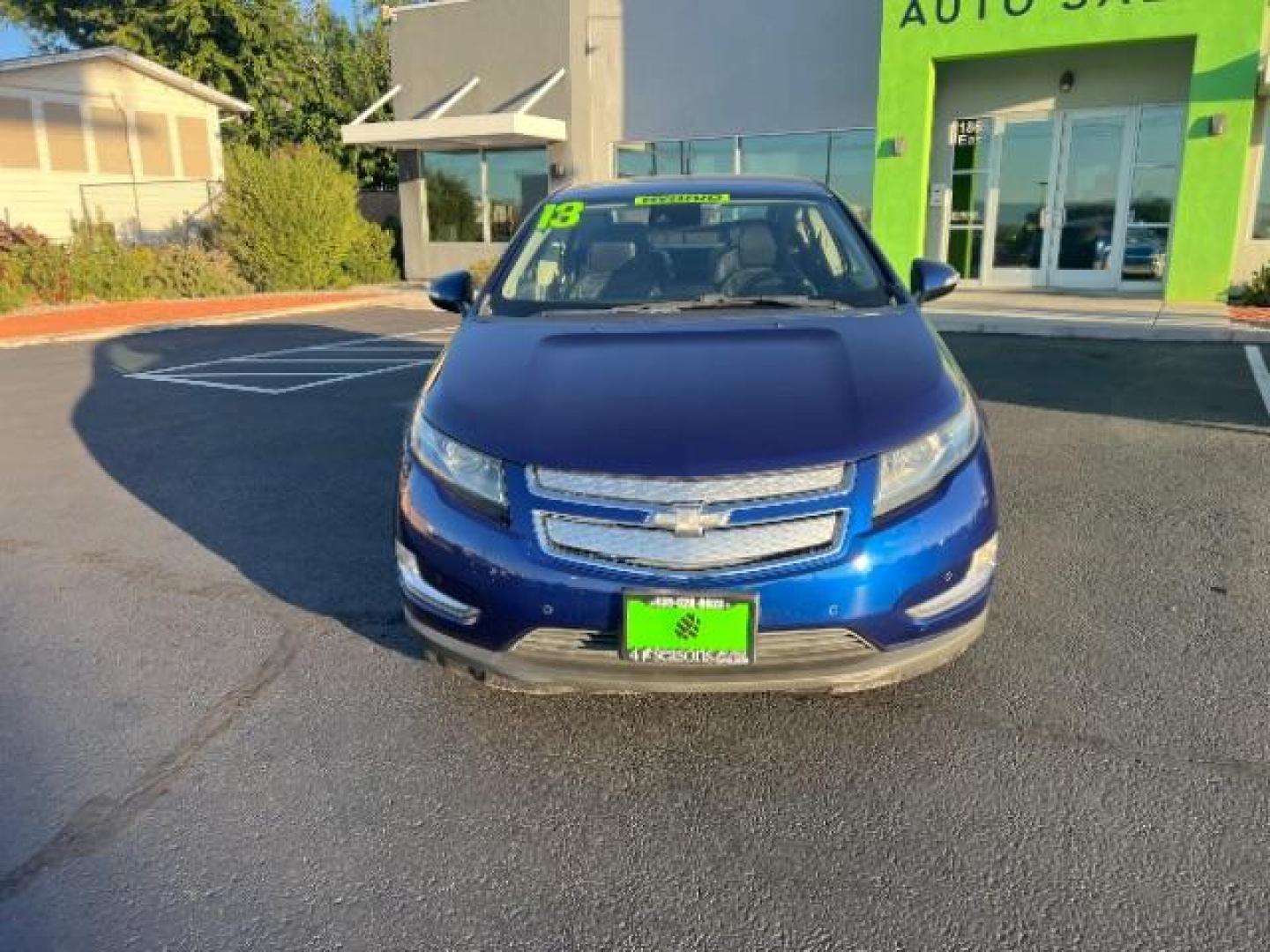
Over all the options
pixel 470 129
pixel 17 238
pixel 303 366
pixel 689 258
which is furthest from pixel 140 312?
pixel 689 258

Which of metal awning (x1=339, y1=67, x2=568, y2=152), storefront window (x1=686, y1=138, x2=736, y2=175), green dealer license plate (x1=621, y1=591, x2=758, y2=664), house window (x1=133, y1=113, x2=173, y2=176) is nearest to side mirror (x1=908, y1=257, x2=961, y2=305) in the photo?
green dealer license plate (x1=621, y1=591, x2=758, y2=664)

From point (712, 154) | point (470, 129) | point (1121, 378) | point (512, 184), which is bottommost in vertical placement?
point (1121, 378)

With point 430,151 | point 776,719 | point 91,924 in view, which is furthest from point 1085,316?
point 430,151

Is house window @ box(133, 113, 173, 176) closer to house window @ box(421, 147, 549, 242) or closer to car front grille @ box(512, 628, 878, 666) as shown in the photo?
house window @ box(421, 147, 549, 242)

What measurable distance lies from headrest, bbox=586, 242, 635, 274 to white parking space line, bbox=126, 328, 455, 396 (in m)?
5.44

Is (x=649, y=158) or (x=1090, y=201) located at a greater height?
(x=649, y=158)

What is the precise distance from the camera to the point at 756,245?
3869 millimetres

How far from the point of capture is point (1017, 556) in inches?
161

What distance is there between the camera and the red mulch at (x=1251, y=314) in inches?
426

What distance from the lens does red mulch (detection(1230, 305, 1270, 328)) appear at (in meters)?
10.8

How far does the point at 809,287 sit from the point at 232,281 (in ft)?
60.6

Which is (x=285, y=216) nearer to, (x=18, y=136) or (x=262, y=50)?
(x=18, y=136)

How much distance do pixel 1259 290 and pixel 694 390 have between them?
12.5 m

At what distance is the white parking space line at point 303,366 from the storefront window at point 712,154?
7.92 metres
